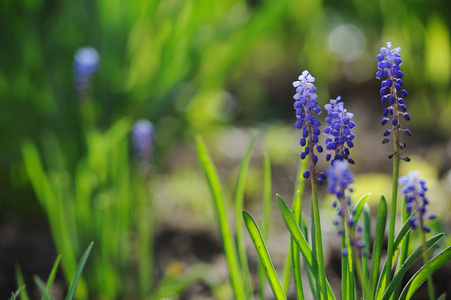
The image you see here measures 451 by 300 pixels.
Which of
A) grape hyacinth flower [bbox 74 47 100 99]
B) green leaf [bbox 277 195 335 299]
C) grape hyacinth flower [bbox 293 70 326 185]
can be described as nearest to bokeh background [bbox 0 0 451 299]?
grape hyacinth flower [bbox 74 47 100 99]

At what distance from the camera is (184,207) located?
3281 millimetres

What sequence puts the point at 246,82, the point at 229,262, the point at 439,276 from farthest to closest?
the point at 246,82
the point at 439,276
the point at 229,262

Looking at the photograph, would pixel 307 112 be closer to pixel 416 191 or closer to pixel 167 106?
pixel 416 191

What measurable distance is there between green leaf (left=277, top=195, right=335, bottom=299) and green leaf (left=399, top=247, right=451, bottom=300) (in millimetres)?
194

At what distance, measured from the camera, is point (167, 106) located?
329 centimetres

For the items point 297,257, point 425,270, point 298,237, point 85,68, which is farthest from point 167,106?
point 425,270

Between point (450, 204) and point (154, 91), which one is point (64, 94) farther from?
point (450, 204)

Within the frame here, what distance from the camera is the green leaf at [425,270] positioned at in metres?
1.29

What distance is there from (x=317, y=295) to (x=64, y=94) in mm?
2179

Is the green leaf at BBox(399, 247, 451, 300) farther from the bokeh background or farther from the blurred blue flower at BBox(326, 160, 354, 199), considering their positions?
the bokeh background

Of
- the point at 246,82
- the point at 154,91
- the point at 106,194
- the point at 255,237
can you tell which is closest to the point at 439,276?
the point at 255,237

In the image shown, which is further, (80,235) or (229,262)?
(80,235)

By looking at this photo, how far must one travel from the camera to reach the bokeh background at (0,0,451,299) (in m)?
2.86

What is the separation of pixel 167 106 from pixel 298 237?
2076mm
